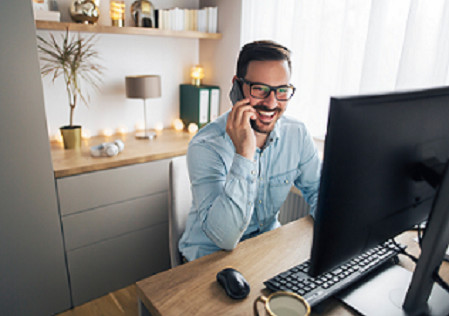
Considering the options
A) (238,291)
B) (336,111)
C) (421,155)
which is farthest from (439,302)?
(336,111)

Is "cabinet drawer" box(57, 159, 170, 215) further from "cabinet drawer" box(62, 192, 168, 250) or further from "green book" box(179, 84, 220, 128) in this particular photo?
"green book" box(179, 84, 220, 128)

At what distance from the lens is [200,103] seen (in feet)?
8.52

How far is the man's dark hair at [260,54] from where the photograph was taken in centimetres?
117

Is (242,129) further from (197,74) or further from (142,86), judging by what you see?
(197,74)

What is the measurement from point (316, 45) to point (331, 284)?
1634 mm

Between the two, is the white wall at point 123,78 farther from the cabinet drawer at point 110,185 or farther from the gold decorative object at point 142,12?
the cabinet drawer at point 110,185

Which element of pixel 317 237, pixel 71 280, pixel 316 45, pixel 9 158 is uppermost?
pixel 316 45

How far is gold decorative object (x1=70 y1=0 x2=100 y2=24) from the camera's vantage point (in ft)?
6.74

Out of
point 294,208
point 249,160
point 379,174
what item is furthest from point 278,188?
point 294,208

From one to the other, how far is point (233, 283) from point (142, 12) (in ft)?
6.89

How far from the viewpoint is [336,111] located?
53cm

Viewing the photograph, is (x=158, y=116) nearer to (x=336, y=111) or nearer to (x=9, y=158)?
(x=9, y=158)

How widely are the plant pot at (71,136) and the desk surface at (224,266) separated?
4.91ft

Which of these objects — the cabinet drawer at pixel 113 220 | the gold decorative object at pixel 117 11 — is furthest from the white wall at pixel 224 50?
the cabinet drawer at pixel 113 220
